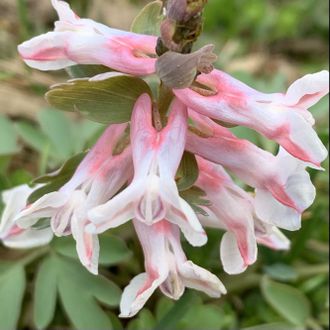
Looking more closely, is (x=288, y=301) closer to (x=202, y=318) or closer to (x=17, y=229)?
(x=202, y=318)

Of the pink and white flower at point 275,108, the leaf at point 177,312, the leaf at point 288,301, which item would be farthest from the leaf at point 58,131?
the pink and white flower at point 275,108

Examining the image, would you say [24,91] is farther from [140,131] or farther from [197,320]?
[140,131]

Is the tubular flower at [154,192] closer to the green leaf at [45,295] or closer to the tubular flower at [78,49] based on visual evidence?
the tubular flower at [78,49]

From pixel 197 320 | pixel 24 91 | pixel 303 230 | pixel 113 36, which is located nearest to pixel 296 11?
pixel 24 91

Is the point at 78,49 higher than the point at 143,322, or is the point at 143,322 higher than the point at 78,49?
the point at 78,49

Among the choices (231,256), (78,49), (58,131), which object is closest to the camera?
(78,49)

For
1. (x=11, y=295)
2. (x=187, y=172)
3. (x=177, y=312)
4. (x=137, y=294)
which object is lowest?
(x=11, y=295)

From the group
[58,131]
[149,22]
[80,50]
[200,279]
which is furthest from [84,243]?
[58,131]
